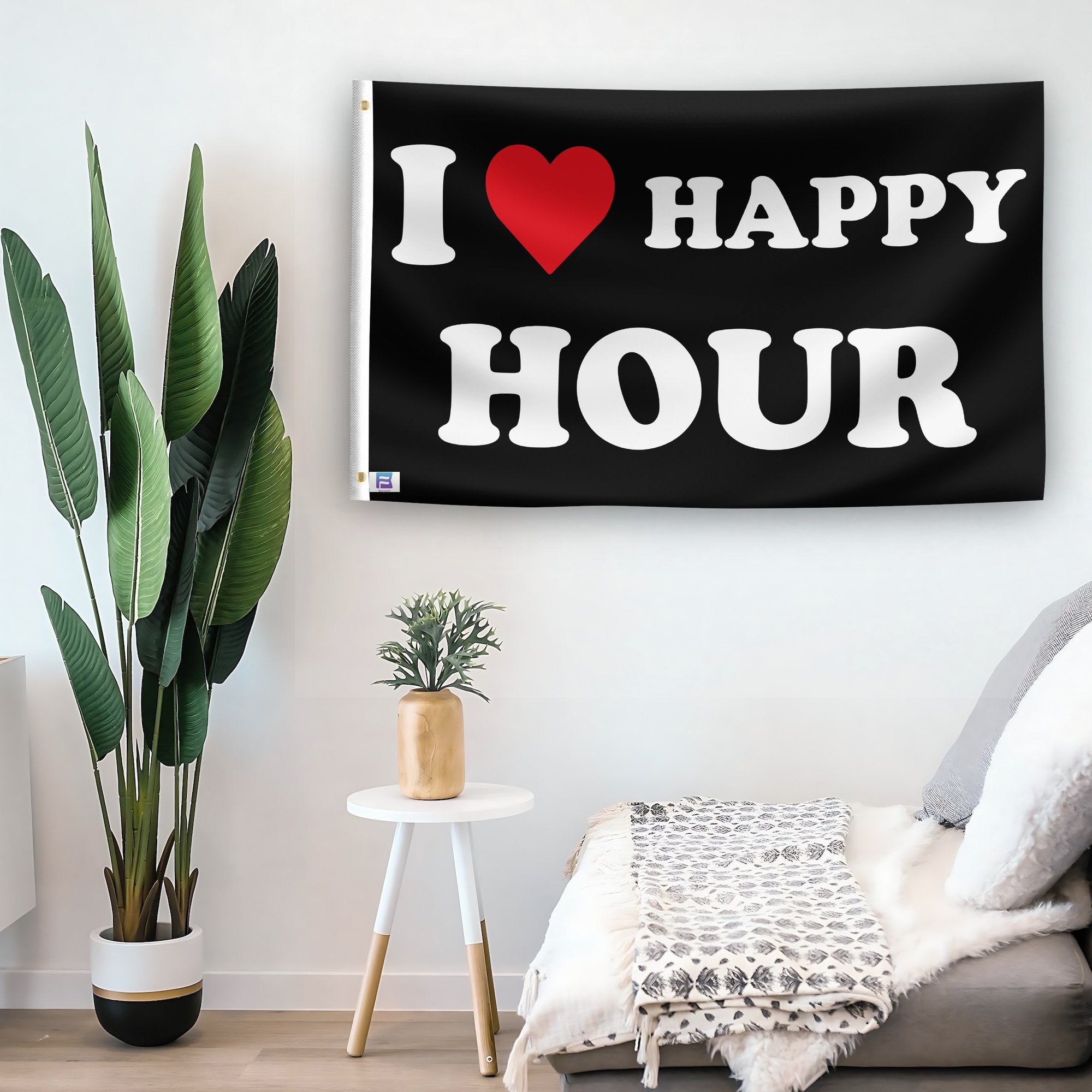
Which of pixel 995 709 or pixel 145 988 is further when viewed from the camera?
pixel 145 988

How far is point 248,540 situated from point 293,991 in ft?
3.15

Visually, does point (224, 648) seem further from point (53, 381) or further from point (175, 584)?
point (53, 381)

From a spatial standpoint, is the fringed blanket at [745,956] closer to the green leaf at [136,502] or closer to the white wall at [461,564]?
the white wall at [461,564]

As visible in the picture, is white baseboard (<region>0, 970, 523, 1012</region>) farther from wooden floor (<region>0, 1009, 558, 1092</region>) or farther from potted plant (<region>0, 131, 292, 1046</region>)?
potted plant (<region>0, 131, 292, 1046</region>)

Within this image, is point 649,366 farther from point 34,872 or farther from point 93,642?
point 34,872

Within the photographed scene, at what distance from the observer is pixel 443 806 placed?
1.85 meters

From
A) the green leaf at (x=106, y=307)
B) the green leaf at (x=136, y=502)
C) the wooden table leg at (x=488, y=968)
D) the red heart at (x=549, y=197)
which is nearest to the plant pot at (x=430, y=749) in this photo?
the wooden table leg at (x=488, y=968)

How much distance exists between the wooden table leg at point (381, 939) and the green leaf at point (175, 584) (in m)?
0.53

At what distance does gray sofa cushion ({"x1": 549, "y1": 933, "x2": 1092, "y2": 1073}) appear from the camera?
126 centimetres

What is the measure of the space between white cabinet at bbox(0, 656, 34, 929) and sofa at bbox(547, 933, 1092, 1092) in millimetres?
1381

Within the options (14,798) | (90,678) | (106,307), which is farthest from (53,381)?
(14,798)

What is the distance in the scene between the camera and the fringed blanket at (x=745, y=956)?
4.07ft

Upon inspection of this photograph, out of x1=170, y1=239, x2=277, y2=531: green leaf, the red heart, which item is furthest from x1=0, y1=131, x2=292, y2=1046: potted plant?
the red heart

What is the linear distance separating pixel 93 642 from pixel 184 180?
1.01 metres
